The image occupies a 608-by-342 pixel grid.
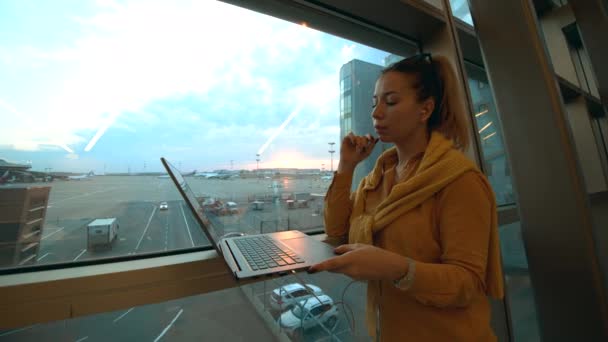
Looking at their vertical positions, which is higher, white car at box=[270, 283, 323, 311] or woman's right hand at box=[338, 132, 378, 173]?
woman's right hand at box=[338, 132, 378, 173]

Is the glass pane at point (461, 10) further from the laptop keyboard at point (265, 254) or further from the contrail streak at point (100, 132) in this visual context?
the contrail streak at point (100, 132)

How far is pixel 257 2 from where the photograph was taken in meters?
0.97

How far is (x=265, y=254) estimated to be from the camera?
22.1 inches

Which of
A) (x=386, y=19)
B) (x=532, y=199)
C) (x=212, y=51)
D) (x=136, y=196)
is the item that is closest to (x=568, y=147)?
(x=532, y=199)

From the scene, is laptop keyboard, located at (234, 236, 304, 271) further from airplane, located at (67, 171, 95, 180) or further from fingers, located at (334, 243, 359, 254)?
airplane, located at (67, 171, 95, 180)

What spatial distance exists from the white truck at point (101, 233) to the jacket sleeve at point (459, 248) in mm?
1026

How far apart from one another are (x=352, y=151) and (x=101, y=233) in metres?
0.99

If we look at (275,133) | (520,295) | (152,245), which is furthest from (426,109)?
(520,295)

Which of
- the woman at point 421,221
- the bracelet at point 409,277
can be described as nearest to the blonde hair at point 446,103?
the woman at point 421,221

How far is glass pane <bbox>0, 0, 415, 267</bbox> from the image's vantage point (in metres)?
0.73

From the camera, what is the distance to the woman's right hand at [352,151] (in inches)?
28.7

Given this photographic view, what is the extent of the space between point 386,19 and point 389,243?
46.4 inches

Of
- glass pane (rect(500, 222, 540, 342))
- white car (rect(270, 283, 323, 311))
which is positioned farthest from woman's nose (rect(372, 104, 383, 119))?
glass pane (rect(500, 222, 540, 342))

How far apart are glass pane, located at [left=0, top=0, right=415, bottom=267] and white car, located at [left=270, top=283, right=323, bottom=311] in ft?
0.96
